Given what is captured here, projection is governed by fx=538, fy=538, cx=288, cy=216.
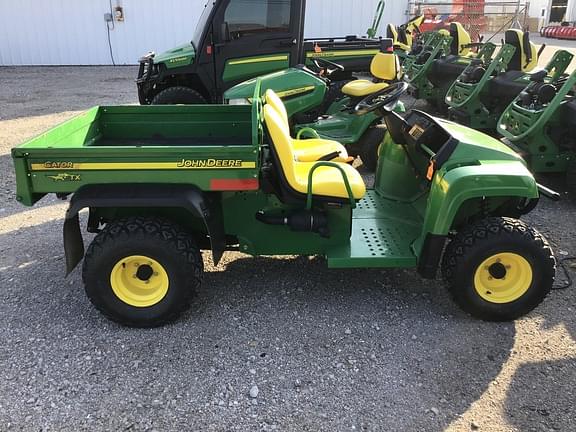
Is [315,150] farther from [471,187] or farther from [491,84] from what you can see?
[491,84]

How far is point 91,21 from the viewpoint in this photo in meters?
14.7

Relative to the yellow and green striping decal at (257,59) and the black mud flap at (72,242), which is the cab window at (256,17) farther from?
the black mud flap at (72,242)

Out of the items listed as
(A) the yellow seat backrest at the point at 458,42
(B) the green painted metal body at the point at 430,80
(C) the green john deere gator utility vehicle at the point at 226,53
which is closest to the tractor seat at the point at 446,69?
(B) the green painted metal body at the point at 430,80

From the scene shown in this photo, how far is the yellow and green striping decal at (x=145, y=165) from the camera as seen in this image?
8.81ft

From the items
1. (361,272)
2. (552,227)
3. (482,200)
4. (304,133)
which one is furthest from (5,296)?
(552,227)

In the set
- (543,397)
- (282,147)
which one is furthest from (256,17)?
(543,397)

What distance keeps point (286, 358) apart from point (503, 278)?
127 cm

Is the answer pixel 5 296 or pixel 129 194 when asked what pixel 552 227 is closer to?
pixel 129 194

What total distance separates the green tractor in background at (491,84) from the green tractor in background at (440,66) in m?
0.96

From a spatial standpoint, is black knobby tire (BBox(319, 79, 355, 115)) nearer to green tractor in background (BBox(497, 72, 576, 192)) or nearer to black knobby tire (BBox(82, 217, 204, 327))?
green tractor in background (BBox(497, 72, 576, 192))

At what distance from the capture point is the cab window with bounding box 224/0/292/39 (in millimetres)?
6574

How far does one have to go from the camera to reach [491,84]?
6652 mm

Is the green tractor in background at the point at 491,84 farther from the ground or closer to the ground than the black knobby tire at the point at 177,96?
farther from the ground

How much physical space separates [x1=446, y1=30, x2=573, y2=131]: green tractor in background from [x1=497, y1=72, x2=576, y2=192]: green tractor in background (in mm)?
1306
